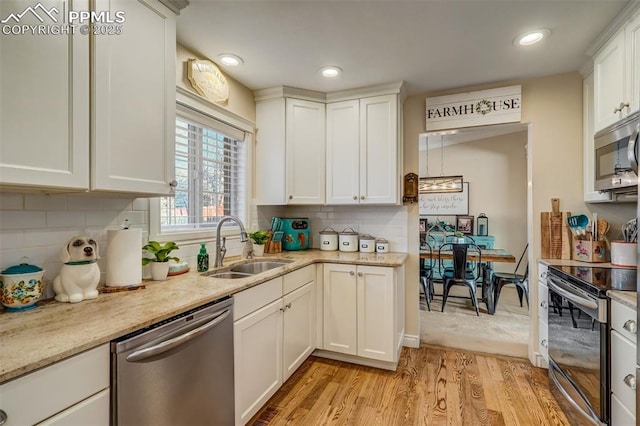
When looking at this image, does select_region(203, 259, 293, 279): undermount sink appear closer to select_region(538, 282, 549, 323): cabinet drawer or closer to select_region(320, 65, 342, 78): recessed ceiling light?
select_region(320, 65, 342, 78): recessed ceiling light

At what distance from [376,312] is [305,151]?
63.3 inches

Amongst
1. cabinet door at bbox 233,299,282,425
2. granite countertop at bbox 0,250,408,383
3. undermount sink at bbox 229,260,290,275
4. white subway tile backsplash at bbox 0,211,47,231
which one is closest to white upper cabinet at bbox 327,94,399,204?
undermount sink at bbox 229,260,290,275

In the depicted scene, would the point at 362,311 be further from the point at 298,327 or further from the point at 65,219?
the point at 65,219

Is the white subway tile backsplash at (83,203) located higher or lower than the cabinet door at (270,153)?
lower

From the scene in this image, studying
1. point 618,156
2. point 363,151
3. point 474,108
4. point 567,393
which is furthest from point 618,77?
point 567,393

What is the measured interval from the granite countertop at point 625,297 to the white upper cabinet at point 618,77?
3.37 ft

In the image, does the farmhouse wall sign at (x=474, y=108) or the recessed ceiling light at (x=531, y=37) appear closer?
the recessed ceiling light at (x=531, y=37)

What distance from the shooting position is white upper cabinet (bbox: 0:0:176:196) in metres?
1.03

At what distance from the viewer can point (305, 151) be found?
2.91m

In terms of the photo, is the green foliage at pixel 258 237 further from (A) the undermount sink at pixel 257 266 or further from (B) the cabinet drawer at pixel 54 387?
(B) the cabinet drawer at pixel 54 387

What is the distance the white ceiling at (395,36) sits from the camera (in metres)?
1.70

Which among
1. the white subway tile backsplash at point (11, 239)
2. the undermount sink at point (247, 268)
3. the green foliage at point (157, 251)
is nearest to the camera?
the white subway tile backsplash at point (11, 239)

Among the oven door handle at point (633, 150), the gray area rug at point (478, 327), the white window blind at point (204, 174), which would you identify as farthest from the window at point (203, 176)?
the oven door handle at point (633, 150)

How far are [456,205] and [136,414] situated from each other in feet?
18.5
